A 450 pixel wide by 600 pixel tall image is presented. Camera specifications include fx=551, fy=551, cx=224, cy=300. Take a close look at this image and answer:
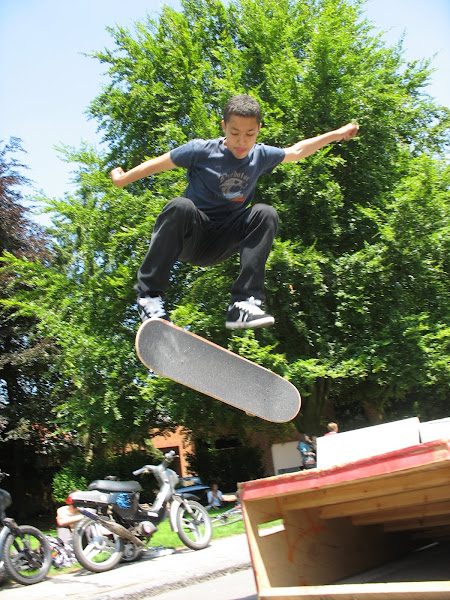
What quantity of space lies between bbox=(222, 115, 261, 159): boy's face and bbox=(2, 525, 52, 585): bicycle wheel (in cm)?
468

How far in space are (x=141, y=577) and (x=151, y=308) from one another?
348cm

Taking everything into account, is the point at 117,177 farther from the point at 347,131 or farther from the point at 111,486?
the point at 111,486

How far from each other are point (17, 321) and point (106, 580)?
43.5ft

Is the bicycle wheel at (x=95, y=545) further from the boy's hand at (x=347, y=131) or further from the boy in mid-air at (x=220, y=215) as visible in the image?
the boy's hand at (x=347, y=131)

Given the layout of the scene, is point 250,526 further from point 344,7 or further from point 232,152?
point 344,7

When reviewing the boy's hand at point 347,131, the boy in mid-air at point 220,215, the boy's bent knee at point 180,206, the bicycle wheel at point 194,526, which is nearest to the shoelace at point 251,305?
the boy in mid-air at point 220,215

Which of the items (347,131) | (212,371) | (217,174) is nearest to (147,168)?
(217,174)

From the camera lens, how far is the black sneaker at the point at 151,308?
148 inches

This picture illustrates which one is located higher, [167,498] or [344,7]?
[344,7]

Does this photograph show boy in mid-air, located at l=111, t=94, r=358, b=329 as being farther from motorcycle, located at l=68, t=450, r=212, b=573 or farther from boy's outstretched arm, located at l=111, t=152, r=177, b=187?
motorcycle, located at l=68, t=450, r=212, b=573

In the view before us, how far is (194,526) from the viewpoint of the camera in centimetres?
735

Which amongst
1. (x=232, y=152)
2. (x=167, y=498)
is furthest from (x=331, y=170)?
(x=232, y=152)

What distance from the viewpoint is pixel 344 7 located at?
14125 mm

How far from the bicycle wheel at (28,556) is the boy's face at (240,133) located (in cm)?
468
